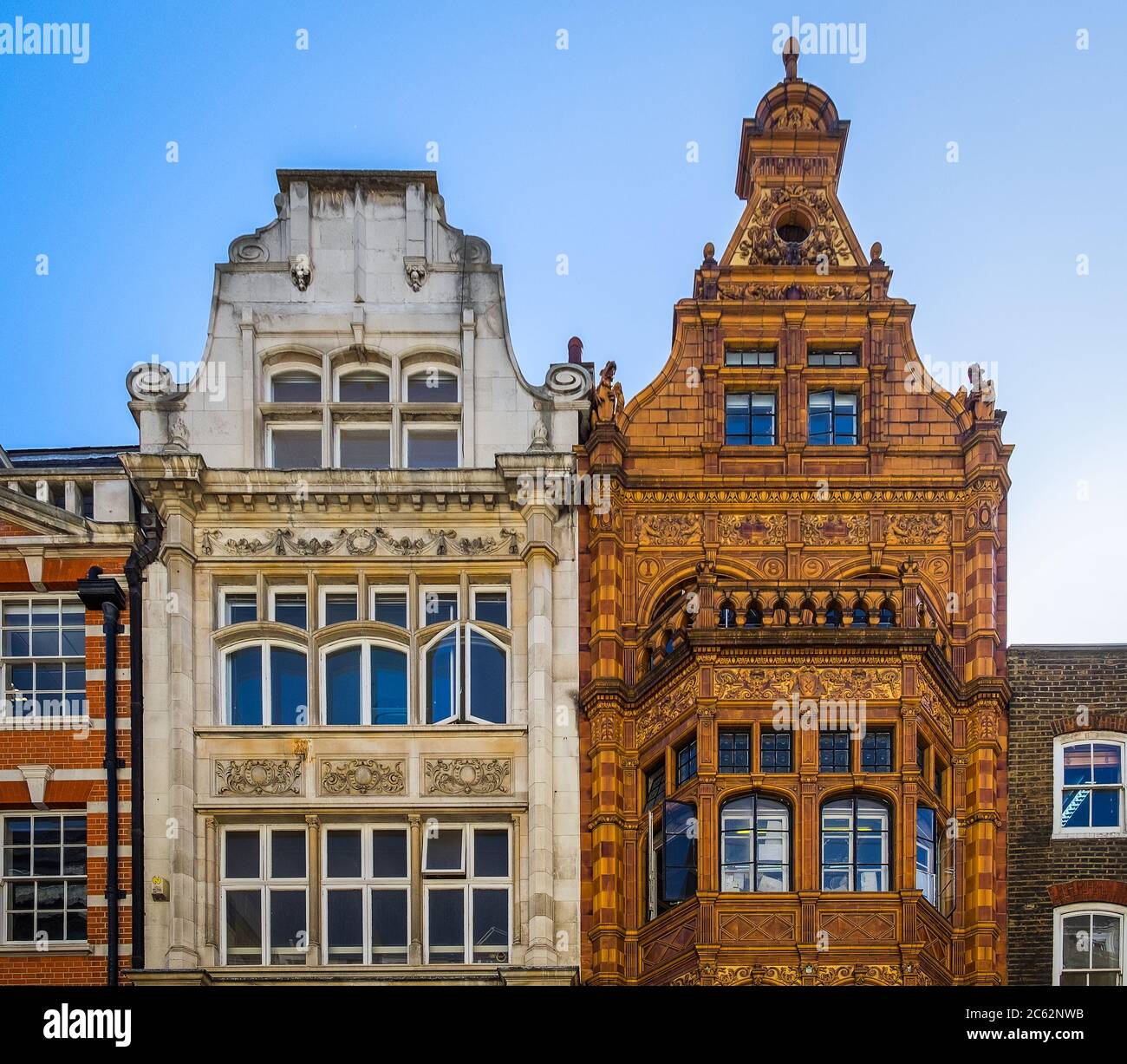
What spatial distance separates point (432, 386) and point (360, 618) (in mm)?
4135

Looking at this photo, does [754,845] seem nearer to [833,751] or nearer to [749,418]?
[833,751]

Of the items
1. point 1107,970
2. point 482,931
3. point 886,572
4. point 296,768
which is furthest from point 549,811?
point 1107,970

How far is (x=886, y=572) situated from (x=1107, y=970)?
672cm

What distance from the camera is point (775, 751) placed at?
89.0ft

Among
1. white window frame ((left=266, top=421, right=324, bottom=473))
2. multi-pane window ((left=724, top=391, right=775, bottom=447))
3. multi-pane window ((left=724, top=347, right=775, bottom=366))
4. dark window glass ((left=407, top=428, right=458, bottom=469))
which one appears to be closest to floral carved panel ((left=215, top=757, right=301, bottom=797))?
white window frame ((left=266, top=421, right=324, bottom=473))

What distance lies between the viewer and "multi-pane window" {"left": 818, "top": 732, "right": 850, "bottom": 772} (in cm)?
2702

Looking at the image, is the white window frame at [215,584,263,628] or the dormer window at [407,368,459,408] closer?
the white window frame at [215,584,263,628]

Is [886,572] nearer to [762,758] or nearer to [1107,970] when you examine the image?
[762,758]

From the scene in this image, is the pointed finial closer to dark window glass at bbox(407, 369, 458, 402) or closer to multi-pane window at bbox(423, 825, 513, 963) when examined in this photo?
dark window glass at bbox(407, 369, 458, 402)

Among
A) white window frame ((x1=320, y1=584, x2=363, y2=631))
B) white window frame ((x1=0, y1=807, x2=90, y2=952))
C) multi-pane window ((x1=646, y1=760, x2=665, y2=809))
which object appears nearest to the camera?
white window frame ((x1=0, y1=807, x2=90, y2=952))

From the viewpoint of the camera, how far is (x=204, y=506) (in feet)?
96.9

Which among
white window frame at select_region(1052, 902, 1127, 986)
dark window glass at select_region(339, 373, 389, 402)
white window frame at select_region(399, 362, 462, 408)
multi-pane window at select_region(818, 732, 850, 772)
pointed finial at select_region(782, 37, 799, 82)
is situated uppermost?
pointed finial at select_region(782, 37, 799, 82)

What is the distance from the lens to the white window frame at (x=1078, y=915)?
90.8 ft

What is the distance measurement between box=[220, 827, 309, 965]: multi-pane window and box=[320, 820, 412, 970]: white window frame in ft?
0.96
